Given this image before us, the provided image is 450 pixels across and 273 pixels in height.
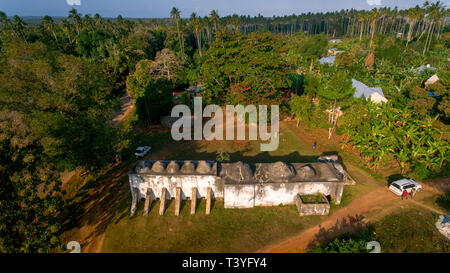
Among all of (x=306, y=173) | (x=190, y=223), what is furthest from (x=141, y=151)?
(x=306, y=173)

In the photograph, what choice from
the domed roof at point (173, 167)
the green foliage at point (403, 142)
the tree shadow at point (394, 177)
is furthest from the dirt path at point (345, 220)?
the domed roof at point (173, 167)

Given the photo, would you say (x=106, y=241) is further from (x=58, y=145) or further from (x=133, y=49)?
(x=133, y=49)

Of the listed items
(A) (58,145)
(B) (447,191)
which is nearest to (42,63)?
(A) (58,145)

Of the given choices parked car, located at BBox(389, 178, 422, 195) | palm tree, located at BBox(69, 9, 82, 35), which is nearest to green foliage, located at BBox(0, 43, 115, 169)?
parked car, located at BBox(389, 178, 422, 195)

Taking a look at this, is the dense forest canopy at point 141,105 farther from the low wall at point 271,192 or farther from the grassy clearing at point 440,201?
the low wall at point 271,192

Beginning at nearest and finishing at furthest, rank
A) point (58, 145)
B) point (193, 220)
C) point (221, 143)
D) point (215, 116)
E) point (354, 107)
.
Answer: point (58, 145) < point (193, 220) < point (354, 107) < point (221, 143) < point (215, 116)

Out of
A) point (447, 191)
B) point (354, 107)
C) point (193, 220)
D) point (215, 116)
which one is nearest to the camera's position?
point (193, 220)

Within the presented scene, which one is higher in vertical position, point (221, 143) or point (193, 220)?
point (221, 143)
